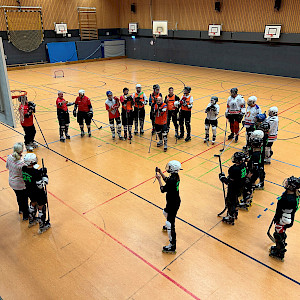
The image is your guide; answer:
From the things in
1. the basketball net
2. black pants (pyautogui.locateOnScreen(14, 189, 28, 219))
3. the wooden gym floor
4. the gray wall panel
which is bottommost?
the wooden gym floor

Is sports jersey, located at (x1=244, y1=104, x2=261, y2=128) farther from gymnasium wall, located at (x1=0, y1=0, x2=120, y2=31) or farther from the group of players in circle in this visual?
gymnasium wall, located at (x1=0, y1=0, x2=120, y2=31)

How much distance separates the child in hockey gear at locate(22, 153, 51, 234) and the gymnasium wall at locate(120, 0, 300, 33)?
23.2 m

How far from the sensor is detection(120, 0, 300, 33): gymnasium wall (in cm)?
2220

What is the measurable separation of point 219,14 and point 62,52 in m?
16.1

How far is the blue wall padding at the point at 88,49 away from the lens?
1236 inches

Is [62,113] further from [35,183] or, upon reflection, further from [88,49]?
[88,49]

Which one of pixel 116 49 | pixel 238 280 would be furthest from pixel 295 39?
pixel 238 280

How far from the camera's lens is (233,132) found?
35.4 feet

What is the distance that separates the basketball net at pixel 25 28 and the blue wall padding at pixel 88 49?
4152 millimetres

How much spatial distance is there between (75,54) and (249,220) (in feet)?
96.1

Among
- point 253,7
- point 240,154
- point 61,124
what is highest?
point 253,7

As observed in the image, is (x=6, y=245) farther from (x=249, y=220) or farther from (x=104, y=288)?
(x=249, y=220)

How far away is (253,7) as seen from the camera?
23578mm

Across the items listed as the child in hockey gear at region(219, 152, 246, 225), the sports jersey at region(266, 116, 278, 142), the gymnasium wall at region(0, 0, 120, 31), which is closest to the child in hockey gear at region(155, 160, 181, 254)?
the child in hockey gear at region(219, 152, 246, 225)
